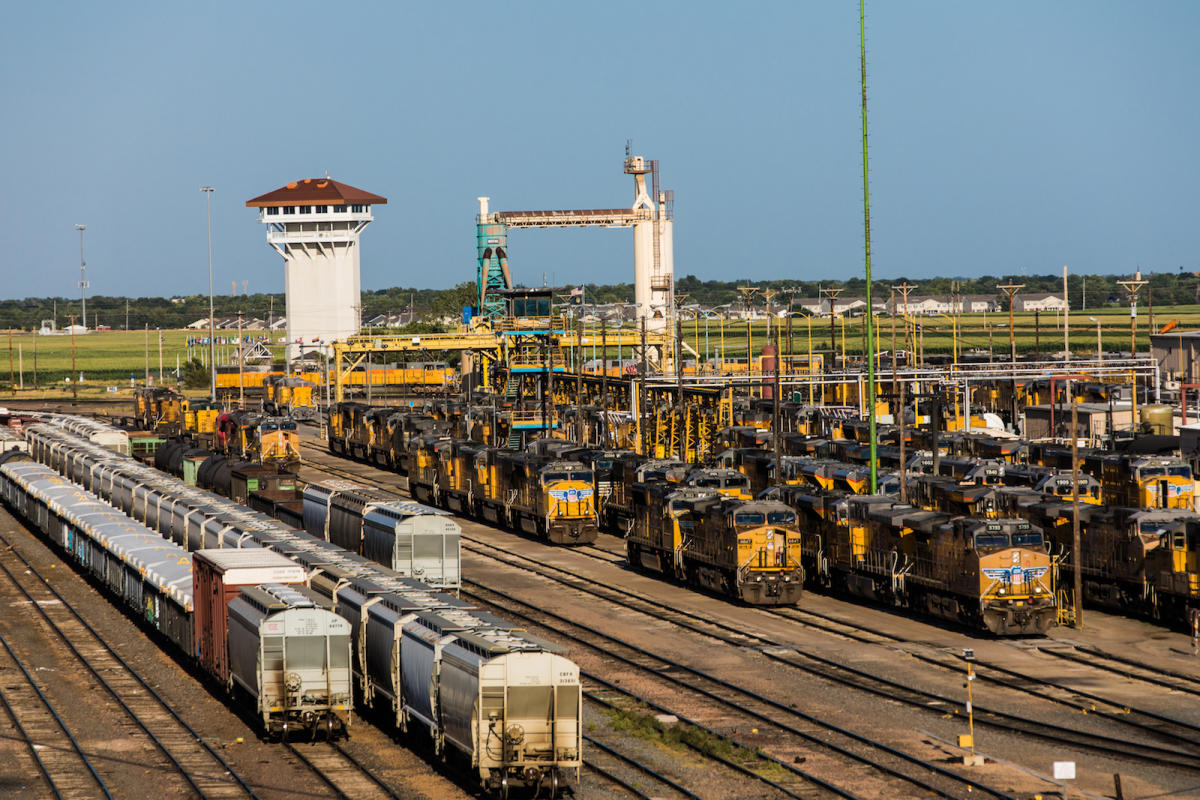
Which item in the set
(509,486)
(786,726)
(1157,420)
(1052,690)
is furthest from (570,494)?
(1157,420)

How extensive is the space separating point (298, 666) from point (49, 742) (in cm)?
637

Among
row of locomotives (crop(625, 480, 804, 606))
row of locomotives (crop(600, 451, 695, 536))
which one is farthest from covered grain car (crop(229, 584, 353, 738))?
row of locomotives (crop(600, 451, 695, 536))

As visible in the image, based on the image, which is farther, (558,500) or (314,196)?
(314,196)

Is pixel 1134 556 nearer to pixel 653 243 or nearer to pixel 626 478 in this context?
pixel 626 478

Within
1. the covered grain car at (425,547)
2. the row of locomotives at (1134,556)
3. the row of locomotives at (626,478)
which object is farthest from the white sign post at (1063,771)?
the row of locomotives at (626,478)

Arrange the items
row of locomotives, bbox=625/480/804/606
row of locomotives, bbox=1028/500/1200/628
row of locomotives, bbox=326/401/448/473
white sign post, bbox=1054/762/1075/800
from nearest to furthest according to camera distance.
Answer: white sign post, bbox=1054/762/1075/800
row of locomotives, bbox=1028/500/1200/628
row of locomotives, bbox=625/480/804/606
row of locomotives, bbox=326/401/448/473

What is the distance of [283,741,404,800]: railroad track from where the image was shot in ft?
92.1

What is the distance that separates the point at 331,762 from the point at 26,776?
5973 millimetres

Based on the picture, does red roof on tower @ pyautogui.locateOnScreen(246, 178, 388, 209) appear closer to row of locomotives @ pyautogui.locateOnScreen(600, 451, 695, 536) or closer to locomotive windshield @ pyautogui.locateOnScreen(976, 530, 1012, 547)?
row of locomotives @ pyautogui.locateOnScreen(600, 451, 695, 536)

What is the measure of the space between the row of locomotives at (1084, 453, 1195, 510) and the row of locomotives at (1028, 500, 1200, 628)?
366 inches

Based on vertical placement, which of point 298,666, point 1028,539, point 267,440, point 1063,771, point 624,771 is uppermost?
point 1028,539

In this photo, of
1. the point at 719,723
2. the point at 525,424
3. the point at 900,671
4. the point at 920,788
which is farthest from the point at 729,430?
the point at 920,788

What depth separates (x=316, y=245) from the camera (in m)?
187

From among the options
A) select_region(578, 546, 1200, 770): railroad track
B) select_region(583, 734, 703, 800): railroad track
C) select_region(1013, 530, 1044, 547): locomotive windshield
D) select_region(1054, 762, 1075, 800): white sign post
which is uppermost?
select_region(1013, 530, 1044, 547): locomotive windshield
